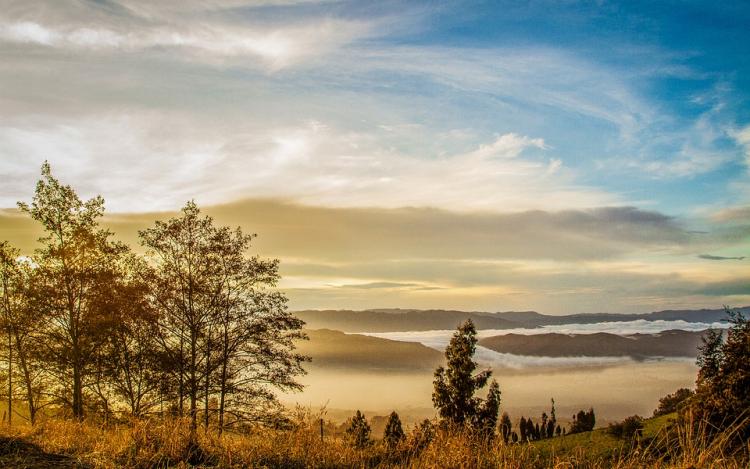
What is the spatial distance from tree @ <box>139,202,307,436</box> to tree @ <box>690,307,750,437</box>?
114ft

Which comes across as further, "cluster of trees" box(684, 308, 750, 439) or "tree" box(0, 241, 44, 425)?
"cluster of trees" box(684, 308, 750, 439)

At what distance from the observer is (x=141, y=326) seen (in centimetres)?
2369

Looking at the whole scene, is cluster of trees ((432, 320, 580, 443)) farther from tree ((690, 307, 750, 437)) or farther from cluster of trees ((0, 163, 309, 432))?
cluster of trees ((0, 163, 309, 432))

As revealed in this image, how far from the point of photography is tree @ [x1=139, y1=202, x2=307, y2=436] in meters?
24.2

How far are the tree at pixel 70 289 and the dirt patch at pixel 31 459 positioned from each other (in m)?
16.4

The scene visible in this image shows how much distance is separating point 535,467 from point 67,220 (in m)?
24.0

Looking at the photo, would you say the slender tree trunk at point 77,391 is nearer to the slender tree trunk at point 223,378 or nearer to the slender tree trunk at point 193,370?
the slender tree trunk at point 193,370

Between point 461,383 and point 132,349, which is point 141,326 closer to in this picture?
point 132,349

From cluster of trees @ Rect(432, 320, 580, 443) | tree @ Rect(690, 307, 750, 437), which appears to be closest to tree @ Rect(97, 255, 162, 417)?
cluster of trees @ Rect(432, 320, 580, 443)

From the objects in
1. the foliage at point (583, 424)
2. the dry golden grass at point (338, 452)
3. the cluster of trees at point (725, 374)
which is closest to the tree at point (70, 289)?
the dry golden grass at point (338, 452)

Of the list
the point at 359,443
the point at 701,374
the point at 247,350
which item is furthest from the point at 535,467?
the point at 701,374

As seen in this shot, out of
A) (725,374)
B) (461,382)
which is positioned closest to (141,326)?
(461,382)

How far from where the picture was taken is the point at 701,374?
44.6 meters

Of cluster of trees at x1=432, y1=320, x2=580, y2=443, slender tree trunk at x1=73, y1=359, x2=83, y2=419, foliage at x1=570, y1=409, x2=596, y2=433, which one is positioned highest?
slender tree trunk at x1=73, y1=359, x2=83, y2=419
